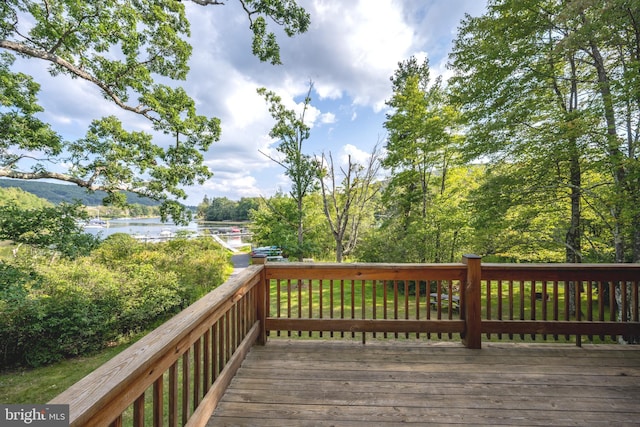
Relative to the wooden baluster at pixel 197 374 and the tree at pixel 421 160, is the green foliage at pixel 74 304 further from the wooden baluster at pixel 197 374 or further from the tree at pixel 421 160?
the tree at pixel 421 160

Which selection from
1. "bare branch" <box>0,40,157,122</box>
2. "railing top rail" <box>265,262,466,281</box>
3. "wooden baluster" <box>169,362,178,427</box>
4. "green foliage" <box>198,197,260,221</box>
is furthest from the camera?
"green foliage" <box>198,197,260,221</box>

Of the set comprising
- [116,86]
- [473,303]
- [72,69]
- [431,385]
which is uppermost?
[116,86]

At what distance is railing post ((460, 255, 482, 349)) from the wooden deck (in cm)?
12

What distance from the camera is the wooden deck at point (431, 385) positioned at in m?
1.70

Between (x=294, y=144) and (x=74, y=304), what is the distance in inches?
323

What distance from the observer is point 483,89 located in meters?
5.15

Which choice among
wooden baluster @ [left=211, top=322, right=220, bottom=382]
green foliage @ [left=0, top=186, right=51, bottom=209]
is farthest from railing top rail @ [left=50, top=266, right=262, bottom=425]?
green foliage @ [left=0, top=186, right=51, bottom=209]

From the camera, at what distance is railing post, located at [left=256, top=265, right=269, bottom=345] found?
2705 millimetres

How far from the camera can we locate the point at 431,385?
203 centimetres

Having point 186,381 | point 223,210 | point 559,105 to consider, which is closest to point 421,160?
point 559,105

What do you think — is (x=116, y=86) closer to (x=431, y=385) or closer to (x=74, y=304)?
(x=74, y=304)

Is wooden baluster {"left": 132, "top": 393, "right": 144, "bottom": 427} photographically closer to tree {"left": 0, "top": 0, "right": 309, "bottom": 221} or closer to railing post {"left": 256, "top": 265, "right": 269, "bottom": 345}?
railing post {"left": 256, "top": 265, "right": 269, "bottom": 345}

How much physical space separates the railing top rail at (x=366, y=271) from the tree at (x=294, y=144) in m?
7.94

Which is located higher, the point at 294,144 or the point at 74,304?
the point at 294,144
